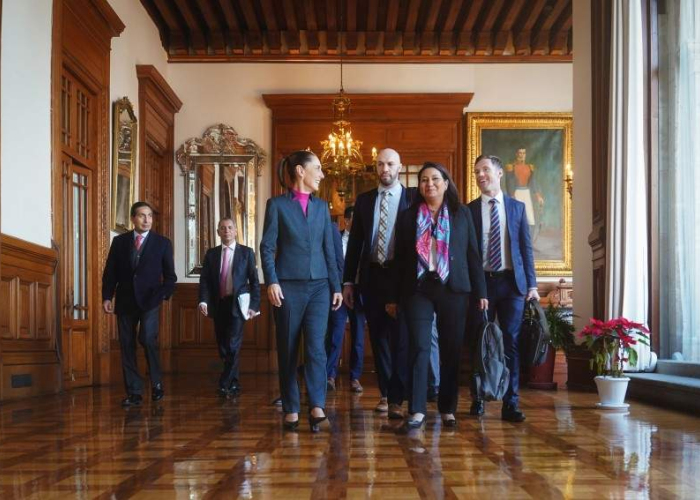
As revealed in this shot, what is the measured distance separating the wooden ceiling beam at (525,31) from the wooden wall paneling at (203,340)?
175 inches

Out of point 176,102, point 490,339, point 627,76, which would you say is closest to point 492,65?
point 176,102

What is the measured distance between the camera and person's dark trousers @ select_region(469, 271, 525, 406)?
4.96 m

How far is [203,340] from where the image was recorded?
11.6 meters

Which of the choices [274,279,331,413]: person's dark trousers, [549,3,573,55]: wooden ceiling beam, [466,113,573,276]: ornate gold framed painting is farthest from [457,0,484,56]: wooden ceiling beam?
[274,279,331,413]: person's dark trousers

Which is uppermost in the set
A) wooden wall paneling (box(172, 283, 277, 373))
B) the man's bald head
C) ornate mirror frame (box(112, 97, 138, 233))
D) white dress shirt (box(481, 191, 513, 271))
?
ornate mirror frame (box(112, 97, 138, 233))

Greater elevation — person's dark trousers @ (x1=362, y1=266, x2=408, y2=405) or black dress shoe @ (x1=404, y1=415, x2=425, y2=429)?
person's dark trousers @ (x1=362, y1=266, x2=408, y2=405)

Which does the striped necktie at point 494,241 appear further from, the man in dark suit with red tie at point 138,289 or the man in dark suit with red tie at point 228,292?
the man in dark suit with red tie at point 228,292

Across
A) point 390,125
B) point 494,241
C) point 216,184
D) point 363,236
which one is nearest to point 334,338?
point 363,236

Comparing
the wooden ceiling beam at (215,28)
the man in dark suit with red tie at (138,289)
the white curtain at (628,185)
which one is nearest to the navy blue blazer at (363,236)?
the man in dark suit with red tie at (138,289)

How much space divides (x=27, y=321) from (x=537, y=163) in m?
6.93

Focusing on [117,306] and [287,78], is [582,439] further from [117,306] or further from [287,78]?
[287,78]

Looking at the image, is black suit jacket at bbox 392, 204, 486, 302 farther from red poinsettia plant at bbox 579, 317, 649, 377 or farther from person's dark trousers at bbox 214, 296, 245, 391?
person's dark trousers at bbox 214, 296, 245, 391

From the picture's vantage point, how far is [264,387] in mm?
8250

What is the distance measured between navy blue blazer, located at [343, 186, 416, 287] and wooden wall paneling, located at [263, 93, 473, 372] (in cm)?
650
